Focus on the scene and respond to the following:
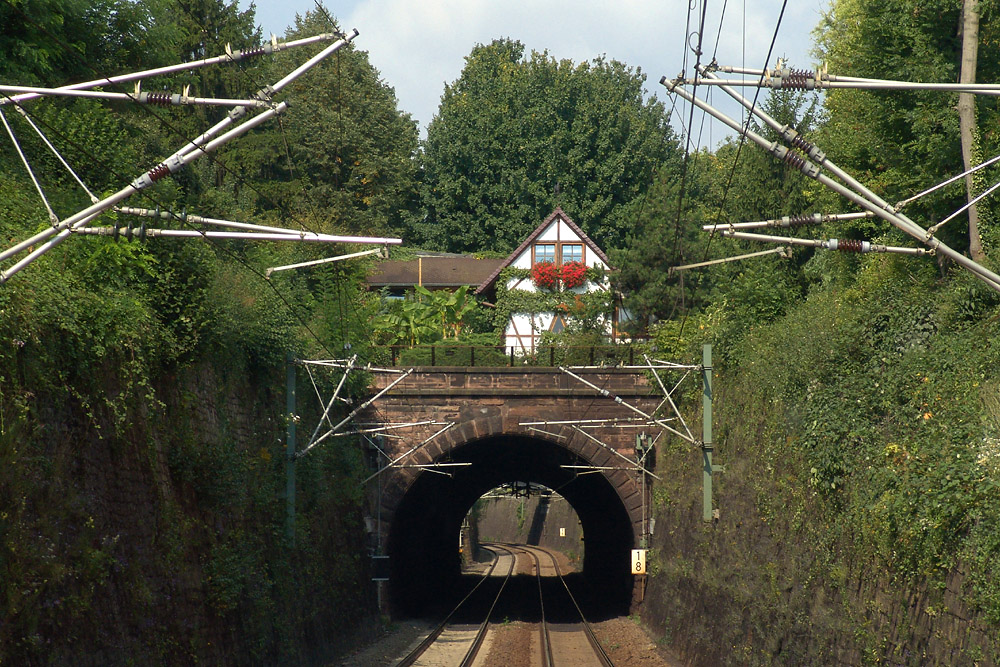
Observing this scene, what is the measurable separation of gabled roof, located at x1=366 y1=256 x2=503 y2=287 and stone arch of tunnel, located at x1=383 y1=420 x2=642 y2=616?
1129 centimetres

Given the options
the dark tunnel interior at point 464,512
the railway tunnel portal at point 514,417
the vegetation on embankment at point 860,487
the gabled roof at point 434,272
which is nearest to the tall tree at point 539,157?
the gabled roof at point 434,272

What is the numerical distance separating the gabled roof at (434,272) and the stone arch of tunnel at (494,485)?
11.3 metres

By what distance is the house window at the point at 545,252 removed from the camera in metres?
47.3

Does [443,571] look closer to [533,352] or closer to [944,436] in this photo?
[533,352]

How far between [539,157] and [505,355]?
1176 inches

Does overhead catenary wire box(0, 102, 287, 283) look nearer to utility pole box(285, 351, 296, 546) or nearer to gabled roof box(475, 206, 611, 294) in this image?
utility pole box(285, 351, 296, 546)

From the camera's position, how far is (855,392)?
15.3 metres

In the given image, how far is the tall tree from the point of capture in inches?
2416

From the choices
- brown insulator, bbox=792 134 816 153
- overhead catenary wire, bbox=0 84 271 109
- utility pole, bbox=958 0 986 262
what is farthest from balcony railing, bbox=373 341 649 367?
brown insulator, bbox=792 134 816 153

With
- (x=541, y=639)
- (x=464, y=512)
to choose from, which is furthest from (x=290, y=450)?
(x=464, y=512)

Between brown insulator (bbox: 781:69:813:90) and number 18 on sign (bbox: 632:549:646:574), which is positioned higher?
brown insulator (bbox: 781:69:813:90)

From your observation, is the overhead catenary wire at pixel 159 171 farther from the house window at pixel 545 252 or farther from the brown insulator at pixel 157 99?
the house window at pixel 545 252

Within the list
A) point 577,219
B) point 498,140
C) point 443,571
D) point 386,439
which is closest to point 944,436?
point 386,439

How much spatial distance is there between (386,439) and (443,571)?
17285 mm
